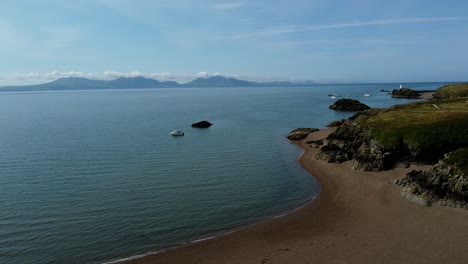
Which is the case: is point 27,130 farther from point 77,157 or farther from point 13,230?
point 13,230

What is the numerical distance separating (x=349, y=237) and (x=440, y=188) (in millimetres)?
13531

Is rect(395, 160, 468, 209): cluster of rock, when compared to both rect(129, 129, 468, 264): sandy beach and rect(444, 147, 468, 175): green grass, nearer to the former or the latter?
rect(444, 147, 468, 175): green grass

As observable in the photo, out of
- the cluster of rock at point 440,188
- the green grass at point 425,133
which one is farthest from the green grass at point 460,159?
the green grass at point 425,133

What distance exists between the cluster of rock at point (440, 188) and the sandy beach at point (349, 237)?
3.19ft

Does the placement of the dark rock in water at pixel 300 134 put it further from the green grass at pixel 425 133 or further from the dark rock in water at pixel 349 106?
the dark rock in water at pixel 349 106

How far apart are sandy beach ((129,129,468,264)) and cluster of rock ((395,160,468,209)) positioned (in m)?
0.97

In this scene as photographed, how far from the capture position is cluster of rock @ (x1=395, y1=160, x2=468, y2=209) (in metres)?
34.7

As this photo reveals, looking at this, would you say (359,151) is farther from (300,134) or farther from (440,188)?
(300,134)

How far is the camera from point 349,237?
96.2ft

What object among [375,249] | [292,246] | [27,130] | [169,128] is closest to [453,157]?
[375,249]

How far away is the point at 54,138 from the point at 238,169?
53.6m

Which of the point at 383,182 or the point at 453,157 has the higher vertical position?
the point at 453,157

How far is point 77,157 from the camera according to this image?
63156 millimetres

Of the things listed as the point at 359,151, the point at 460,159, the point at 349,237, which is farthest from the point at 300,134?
the point at 349,237
